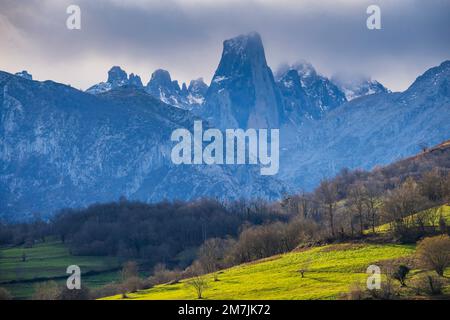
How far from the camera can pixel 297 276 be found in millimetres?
→ 89125

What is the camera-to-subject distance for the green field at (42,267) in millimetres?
142750

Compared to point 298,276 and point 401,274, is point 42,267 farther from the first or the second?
point 401,274

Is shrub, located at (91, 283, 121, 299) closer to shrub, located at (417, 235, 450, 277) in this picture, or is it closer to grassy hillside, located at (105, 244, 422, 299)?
grassy hillside, located at (105, 244, 422, 299)

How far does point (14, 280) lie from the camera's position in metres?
145

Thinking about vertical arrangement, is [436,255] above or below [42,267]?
above

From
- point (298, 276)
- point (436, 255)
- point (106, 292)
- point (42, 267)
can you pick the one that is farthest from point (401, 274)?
point (42, 267)

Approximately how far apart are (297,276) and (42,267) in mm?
87658

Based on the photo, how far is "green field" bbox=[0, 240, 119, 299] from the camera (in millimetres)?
142750

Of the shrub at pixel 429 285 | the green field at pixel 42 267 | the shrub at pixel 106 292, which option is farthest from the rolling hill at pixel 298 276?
the green field at pixel 42 267

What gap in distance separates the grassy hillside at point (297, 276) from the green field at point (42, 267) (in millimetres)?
46445

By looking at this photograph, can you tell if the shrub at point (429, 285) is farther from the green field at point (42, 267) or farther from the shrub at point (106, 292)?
the green field at point (42, 267)
